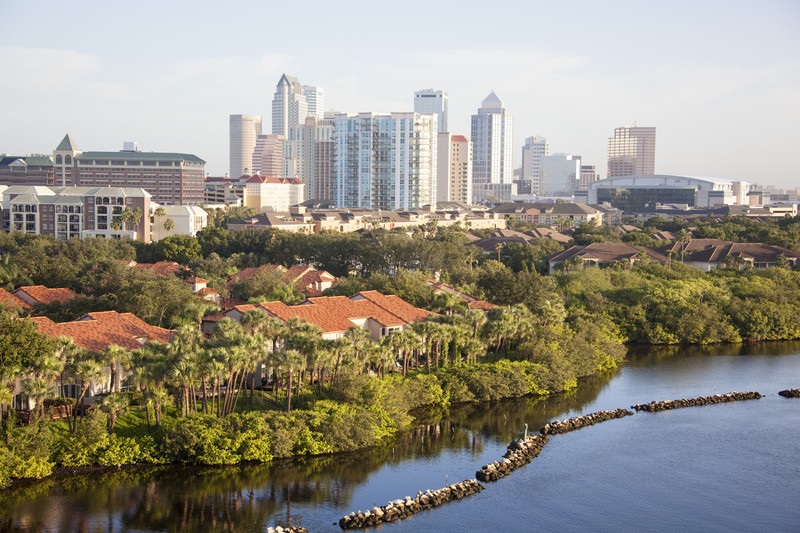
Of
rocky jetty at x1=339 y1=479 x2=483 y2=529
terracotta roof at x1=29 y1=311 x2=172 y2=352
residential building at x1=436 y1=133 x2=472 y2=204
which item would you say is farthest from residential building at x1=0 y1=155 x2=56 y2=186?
rocky jetty at x1=339 y1=479 x2=483 y2=529

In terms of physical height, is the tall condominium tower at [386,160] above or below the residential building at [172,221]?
above

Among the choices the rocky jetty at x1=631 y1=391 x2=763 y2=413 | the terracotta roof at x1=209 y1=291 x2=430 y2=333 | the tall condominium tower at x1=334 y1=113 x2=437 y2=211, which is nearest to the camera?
the rocky jetty at x1=631 y1=391 x2=763 y2=413

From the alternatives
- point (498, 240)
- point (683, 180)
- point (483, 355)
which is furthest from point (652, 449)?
point (683, 180)

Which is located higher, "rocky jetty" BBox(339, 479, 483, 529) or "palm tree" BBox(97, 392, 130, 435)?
"palm tree" BBox(97, 392, 130, 435)

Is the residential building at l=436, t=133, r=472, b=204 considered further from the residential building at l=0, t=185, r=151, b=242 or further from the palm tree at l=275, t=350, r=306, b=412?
the palm tree at l=275, t=350, r=306, b=412

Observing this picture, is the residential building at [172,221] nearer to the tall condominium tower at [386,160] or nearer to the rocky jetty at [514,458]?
the tall condominium tower at [386,160]

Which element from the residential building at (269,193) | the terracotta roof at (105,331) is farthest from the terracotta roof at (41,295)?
the residential building at (269,193)
